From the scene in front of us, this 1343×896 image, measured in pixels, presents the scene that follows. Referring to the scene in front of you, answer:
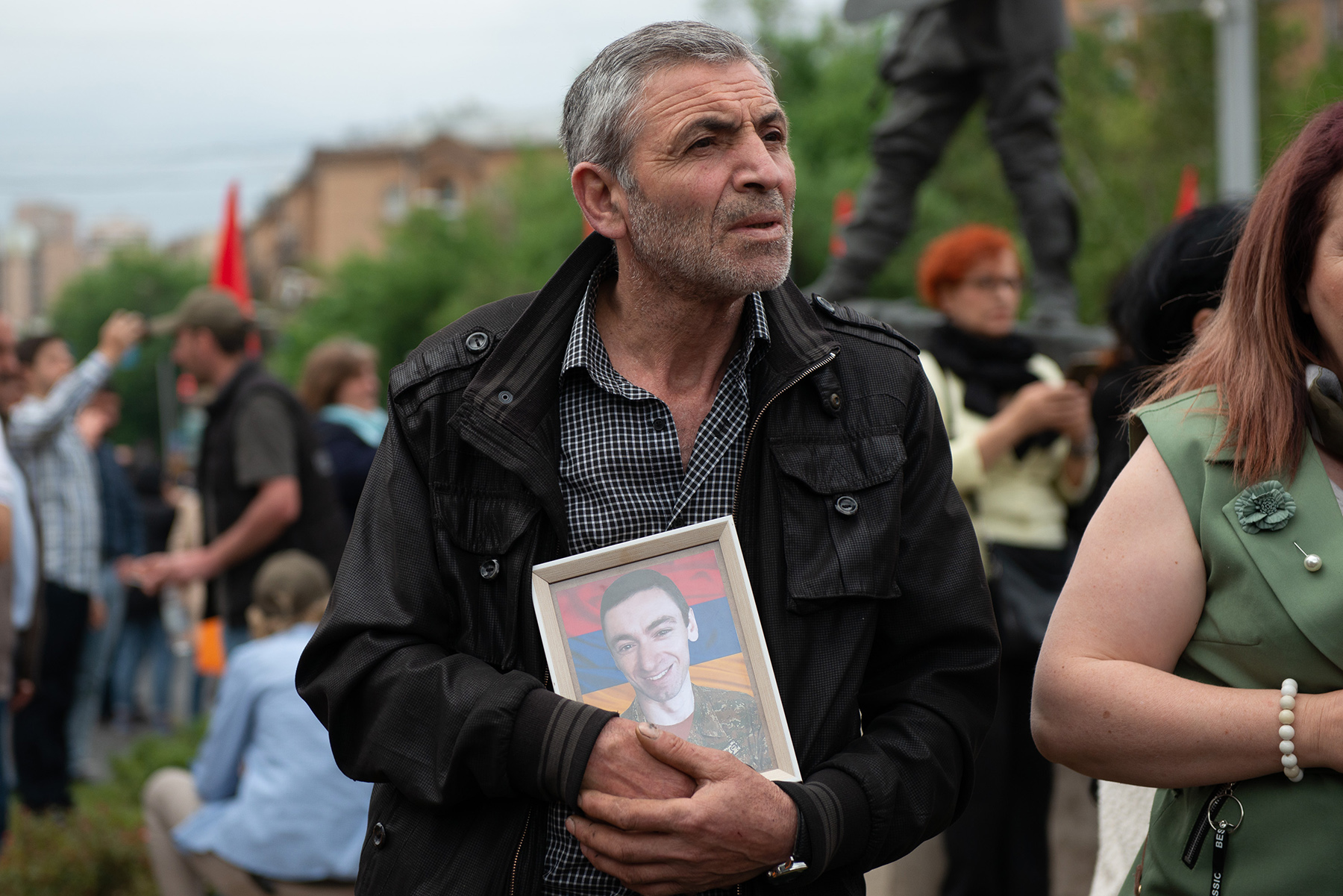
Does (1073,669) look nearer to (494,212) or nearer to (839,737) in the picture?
(839,737)

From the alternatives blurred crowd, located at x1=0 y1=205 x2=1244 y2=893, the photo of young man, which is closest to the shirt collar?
the photo of young man

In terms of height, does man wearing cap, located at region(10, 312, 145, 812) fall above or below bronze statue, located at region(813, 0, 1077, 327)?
below

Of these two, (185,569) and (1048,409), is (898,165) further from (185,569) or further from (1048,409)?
(185,569)

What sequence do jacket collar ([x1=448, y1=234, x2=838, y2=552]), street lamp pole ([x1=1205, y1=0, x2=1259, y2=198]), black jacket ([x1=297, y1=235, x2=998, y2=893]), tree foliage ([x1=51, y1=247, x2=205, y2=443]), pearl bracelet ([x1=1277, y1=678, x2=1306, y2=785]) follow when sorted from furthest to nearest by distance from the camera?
tree foliage ([x1=51, y1=247, x2=205, y2=443]), street lamp pole ([x1=1205, y1=0, x2=1259, y2=198]), jacket collar ([x1=448, y1=234, x2=838, y2=552]), black jacket ([x1=297, y1=235, x2=998, y2=893]), pearl bracelet ([x1=1277, y1=678, x2=1306, y2=785])

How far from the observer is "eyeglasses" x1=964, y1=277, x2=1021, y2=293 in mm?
4469

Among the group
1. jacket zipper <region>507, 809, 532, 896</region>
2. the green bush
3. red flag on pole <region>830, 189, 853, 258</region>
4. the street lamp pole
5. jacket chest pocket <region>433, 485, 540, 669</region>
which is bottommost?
the green bush

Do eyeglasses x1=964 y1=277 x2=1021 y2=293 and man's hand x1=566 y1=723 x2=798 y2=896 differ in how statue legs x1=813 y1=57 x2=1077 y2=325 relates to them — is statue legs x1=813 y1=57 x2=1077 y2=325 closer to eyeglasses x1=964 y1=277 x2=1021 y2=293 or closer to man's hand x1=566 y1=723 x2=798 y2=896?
eyeglasses x1=964 y1=277 x2=1021 y2=293

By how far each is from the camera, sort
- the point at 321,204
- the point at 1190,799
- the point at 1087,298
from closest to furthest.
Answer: the point at 1190,799, the point at 1087,298, the point at 321,204

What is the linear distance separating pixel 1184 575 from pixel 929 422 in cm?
47

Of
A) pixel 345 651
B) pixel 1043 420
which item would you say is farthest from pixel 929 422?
pixel 1043 420

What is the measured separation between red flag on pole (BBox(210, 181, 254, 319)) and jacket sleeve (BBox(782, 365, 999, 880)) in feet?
21.1

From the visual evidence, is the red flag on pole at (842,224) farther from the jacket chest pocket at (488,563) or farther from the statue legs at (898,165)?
the jacket chest pocket at (488,563)

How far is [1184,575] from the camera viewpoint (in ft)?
6.12

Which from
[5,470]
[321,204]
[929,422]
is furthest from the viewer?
[321,204]
